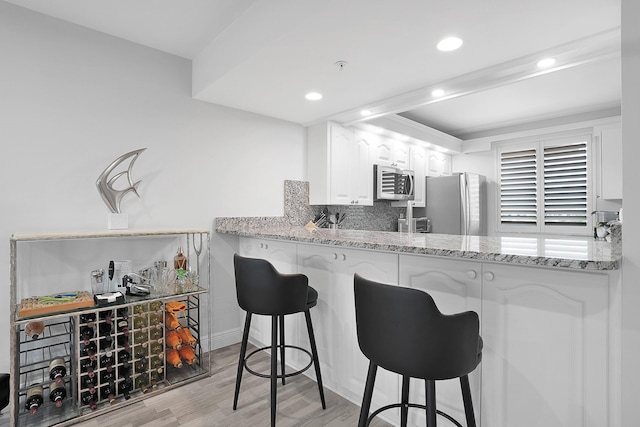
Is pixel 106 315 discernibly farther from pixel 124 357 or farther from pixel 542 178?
pixel 542 178

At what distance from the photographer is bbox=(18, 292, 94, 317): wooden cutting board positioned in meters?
1.78

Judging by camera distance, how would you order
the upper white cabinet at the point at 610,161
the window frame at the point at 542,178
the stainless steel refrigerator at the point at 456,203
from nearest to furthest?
the upper white cabinet at the point at 610,161
the window frame at the point at 542,178
the stainless steel refrigerator at the point at 456,203

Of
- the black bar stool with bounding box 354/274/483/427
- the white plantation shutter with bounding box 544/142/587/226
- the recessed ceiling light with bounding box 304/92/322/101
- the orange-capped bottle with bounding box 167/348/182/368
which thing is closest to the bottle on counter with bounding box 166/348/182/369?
the orange-capped bottle with bounding box 167/348/182/368

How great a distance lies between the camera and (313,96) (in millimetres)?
2797

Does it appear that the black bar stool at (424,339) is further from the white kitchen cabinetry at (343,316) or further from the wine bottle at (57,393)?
the wine bottle at (57,393)

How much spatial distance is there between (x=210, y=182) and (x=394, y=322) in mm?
2247

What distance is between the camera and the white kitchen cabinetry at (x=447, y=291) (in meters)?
1.44

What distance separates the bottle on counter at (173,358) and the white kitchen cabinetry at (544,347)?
1944 millimetres

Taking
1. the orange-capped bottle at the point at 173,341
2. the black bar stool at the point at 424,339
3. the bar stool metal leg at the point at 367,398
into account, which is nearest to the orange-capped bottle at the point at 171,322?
the orange-capped bottle at the point at 173,341

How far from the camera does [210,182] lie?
292cm

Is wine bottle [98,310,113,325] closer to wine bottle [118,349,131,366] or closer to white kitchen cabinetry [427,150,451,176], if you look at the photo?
wine bottle [118,349,131,366]

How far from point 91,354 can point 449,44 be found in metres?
2.84

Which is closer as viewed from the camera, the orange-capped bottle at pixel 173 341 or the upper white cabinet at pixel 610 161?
the orange-capped bottle at pixel 173 341

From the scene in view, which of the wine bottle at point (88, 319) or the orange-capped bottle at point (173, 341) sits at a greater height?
the wine bottle at point (88, 319)
